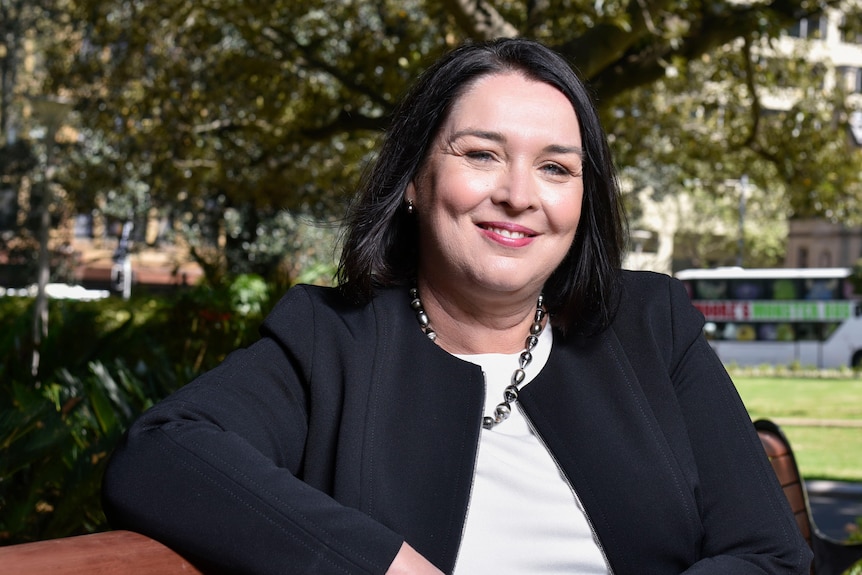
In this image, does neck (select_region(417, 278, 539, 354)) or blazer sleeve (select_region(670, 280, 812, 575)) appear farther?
neck (select_region(417, 278, 539, 354))

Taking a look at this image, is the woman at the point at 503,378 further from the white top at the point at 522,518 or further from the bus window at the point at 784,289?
the bus window at the point at 784,289

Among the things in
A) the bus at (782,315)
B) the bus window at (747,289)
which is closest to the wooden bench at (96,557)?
the bus at (782,315)

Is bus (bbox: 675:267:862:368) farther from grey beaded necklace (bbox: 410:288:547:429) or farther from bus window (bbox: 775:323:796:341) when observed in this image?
grey beaded necklace (bbox: 410:288:547:429)

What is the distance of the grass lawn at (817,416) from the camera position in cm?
1148

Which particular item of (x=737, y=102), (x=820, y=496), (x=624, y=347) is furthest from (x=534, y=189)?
(x=737, y=102)

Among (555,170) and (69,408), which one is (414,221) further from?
(69,408)

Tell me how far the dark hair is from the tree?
444 centimetres

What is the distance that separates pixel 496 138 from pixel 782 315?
33415 millimetres

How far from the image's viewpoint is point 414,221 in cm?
229

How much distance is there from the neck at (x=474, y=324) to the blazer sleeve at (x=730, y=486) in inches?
11.7

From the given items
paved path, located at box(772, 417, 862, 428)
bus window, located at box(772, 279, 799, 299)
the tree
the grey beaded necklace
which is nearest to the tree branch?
the tree

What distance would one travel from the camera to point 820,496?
9344 millimetres

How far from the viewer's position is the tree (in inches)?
301

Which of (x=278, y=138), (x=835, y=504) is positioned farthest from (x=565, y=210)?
(x=278, y=138)
